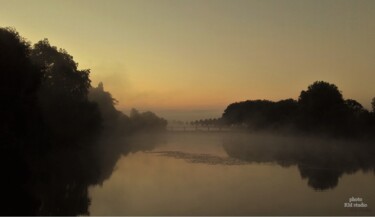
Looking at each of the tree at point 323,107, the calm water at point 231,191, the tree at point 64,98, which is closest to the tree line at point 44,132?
the tree at point 64,98

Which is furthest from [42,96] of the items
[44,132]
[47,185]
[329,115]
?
[329,115]

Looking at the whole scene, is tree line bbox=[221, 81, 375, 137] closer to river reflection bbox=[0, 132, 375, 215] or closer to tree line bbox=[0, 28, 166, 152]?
river reflection bbox=[0, 132, 375, 215]

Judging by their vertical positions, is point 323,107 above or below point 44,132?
above

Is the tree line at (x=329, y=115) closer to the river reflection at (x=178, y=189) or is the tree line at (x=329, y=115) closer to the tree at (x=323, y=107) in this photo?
the tree at (x=323, y=107)

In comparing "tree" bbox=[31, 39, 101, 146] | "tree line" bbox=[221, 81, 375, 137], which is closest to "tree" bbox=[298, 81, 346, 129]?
"tree line" bbox=[221, 81, 375, 137]

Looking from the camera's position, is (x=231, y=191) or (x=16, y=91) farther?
(x=16, y=91)

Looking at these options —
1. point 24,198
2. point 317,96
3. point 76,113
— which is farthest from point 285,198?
point 317,96

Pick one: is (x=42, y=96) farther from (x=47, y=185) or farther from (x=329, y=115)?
(x=329, y=115)

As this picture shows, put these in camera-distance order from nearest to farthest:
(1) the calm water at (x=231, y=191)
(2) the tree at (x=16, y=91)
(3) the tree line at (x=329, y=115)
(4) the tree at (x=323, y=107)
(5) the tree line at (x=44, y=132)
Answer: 1. (1) the calm water at (x=231, y=191)
2. (5) the tree line at (x=44, y=132)
3. (2) the tree at (x=16, y=91)
4. (3) the tree line at (x=329, y=115)
5. (4) the tree at (x=323, y=107)

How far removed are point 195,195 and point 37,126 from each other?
82.6ft

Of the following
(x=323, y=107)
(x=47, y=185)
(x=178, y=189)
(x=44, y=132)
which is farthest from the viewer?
(x=323, y=107)

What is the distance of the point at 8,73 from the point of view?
130 ft

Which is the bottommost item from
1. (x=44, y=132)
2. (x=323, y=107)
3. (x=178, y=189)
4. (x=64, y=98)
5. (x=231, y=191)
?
(x=231, y=191)

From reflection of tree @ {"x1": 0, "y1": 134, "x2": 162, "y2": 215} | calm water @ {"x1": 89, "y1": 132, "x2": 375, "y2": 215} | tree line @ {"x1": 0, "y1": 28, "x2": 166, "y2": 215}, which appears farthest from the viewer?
tree line @ {"x1": 0, "y1": 28, "x2": 166, "y2": 215}
